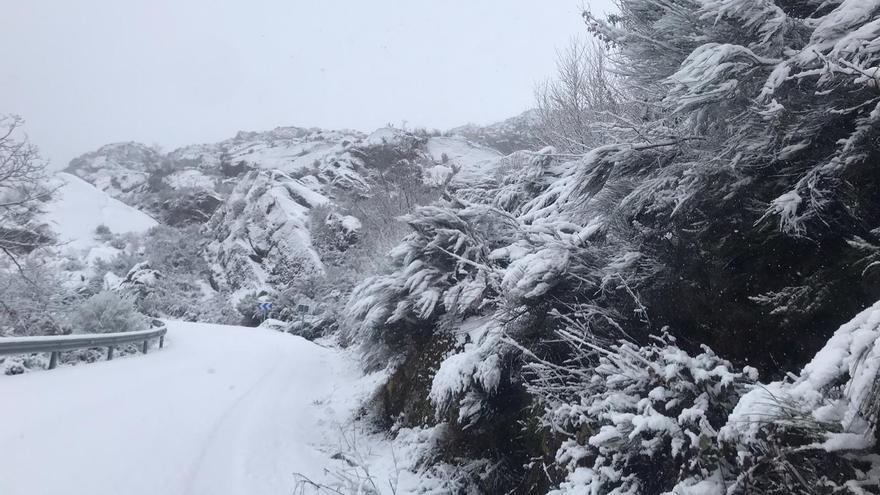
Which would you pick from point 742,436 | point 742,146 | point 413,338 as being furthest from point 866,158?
point 413,338

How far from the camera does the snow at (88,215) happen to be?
34.6 metres

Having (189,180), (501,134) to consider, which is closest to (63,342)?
(501,134)

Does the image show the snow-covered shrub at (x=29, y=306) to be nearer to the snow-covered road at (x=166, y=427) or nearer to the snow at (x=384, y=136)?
the snow-covered road at (x=166, y=427)

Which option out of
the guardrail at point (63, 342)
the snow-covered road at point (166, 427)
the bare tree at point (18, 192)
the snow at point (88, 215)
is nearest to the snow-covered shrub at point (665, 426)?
the snow-covered road at point (166, 427)

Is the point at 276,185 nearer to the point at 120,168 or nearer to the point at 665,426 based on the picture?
the point at 665,426

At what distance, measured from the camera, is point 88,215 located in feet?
123

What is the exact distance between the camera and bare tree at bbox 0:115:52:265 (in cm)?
1038

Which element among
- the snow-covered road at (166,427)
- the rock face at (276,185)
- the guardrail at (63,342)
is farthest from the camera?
the rock face at (276,185)

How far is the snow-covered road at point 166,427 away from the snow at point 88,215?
102 ft

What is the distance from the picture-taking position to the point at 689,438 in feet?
6.96

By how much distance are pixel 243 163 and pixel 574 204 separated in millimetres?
48220

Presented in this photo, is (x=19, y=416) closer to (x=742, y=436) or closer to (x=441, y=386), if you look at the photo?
(x=441, y=386)

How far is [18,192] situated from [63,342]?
511cm

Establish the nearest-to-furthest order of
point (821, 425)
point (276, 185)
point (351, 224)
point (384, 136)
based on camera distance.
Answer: point (821, 425), point (351, 224), point (276, 185), point (384, 136)
